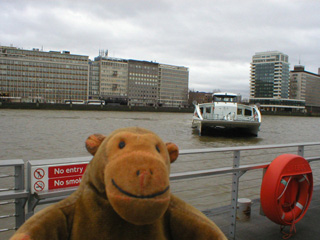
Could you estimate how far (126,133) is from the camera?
Answer: 1438 millimetres

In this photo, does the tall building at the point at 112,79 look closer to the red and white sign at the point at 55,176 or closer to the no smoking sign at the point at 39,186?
the red and white sign at the point at 55,176

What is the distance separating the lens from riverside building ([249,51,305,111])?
15252 centimetres

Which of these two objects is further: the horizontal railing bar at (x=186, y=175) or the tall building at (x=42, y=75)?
the tall building at (x=42, y=75)

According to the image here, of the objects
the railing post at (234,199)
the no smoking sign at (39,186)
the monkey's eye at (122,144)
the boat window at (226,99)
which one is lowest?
the railing post at (234,199)

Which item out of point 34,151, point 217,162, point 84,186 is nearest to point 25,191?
point 84,186

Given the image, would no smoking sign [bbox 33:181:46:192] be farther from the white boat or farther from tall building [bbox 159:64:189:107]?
tall building [bbox 159:64:189:107]

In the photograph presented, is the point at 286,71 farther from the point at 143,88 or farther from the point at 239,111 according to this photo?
the point at 239,111

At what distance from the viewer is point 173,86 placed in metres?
154

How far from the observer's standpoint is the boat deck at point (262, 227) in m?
3.40

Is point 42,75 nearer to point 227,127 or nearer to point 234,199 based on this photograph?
point 227,127

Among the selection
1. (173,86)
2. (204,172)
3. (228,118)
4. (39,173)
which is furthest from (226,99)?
(173,86)

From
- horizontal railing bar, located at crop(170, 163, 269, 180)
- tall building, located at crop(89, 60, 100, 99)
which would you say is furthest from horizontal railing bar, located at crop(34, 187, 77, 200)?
tall building, located at crop(89, 60, 100, 99)

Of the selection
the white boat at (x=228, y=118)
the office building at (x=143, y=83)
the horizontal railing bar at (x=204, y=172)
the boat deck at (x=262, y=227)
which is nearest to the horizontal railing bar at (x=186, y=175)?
the horizontal railing bar at (x=204, y=172)

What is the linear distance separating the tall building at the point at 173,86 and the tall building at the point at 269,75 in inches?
1513
